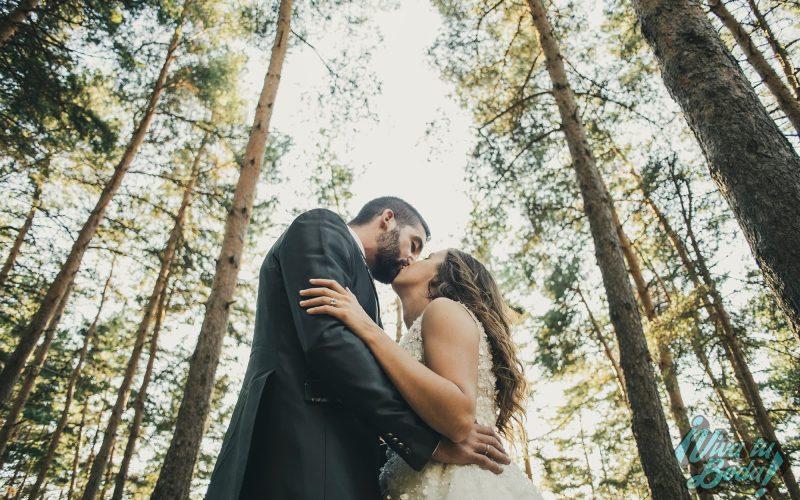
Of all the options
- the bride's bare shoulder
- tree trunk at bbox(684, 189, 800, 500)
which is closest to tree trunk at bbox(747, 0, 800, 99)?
tree trunk at bbox(684, 189, 800, 500)

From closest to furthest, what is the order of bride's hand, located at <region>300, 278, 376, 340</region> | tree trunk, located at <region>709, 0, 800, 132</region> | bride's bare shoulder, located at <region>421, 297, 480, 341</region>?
bride's hand, located at <region>300, 278, 376, 340</region>, bride's bare shoulder, located at <region>421, 297, 480, 341</region>, tree trunk, located at <region>709, 0, 800, 132</region>

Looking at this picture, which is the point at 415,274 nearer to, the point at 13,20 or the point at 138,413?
the point at 13,20

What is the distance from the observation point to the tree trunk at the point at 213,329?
14.9 ft

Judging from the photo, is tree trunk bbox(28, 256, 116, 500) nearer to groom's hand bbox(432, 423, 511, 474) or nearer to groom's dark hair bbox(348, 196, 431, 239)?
groom's dark hair bbox(348, 196, 431, 239)

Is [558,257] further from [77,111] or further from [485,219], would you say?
[77,111]

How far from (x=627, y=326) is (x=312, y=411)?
417 centimetres

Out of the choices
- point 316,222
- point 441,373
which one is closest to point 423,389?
point 441,373

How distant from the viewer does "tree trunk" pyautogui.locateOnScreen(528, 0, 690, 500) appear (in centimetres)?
382

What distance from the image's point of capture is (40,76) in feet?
23.6

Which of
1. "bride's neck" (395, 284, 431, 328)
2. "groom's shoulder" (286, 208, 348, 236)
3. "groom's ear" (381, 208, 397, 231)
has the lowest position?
"groom's shoulder" (286, 208, 348, 236)

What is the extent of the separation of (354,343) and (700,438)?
11.9m

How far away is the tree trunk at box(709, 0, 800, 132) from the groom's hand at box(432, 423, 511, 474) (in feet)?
27.4

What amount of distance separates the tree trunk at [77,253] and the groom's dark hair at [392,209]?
26.4 feet

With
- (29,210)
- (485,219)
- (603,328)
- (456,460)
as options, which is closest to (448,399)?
(456,460)
